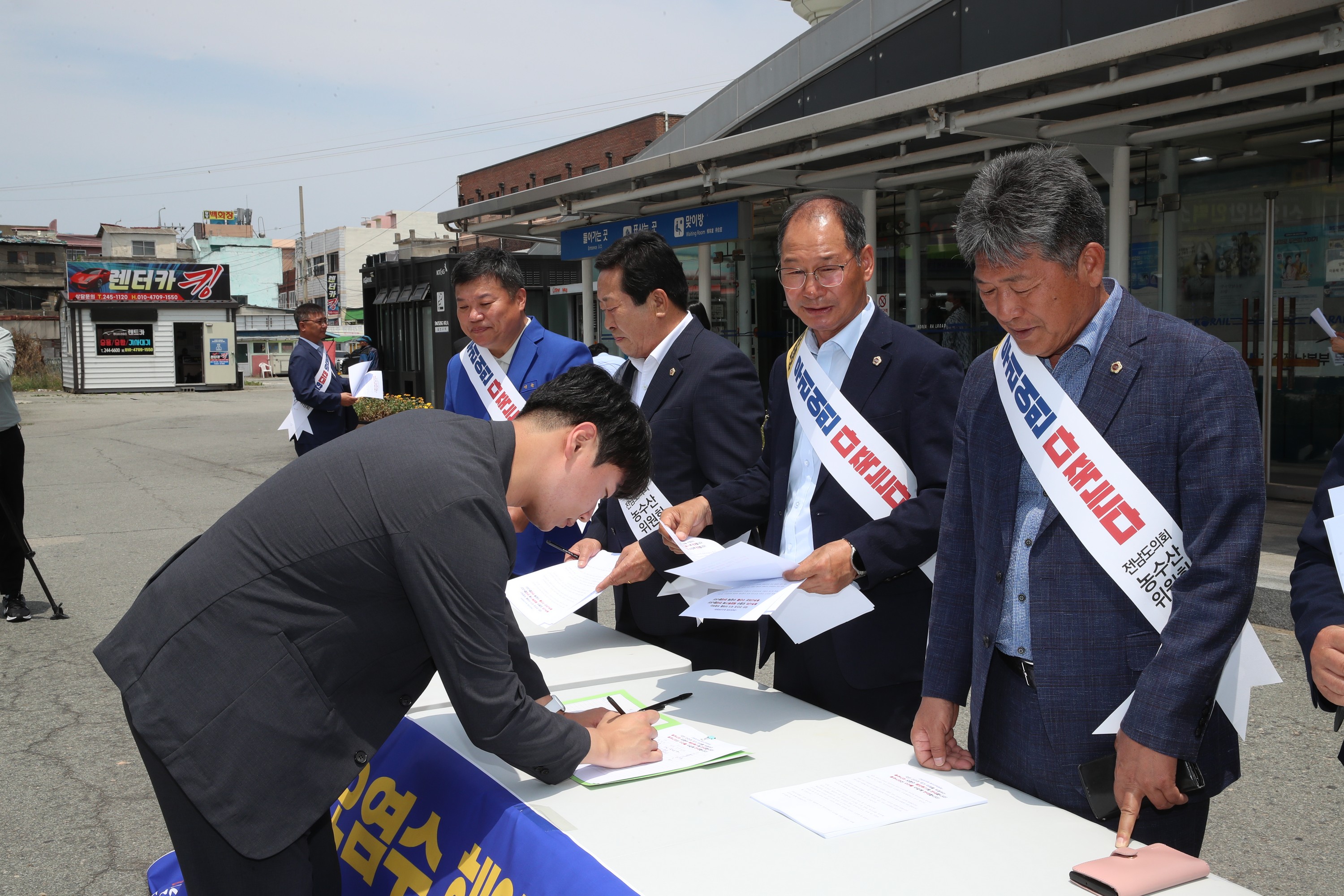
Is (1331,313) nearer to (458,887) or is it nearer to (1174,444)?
(1174,444)

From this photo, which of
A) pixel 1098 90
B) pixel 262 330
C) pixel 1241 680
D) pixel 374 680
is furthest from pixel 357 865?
pixel 262 330

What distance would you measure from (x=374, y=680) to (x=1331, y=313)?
8594 mm

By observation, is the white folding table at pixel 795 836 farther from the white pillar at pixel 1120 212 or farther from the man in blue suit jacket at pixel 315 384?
the man in blue suit jacket at pixel 315 384

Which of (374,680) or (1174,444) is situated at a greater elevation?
(1174,444)

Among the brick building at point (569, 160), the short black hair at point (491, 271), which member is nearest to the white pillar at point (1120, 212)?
the short black hair at point (491, 271)

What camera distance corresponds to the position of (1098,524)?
1648mm

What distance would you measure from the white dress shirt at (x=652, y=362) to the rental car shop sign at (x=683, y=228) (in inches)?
272

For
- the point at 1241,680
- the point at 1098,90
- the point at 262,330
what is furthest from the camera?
the point at 262,330

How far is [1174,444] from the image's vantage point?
1631 millimetres

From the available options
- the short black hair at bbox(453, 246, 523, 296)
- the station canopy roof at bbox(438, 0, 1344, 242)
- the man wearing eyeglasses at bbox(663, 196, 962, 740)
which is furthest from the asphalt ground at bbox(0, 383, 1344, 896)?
the station canopy roof at bbox(438, 0, 1344, 242)

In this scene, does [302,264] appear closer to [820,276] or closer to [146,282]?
[146,282]

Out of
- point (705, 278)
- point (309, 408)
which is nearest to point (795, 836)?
point (309, 408)

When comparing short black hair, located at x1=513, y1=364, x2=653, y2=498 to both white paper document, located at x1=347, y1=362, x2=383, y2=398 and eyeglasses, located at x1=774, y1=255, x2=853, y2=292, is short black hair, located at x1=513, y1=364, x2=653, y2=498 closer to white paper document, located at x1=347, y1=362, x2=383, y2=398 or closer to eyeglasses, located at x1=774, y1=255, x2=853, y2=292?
eyeglasses, located at x1=774, y1=255, x2=853, y2=292

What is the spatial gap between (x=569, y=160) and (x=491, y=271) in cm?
2549
